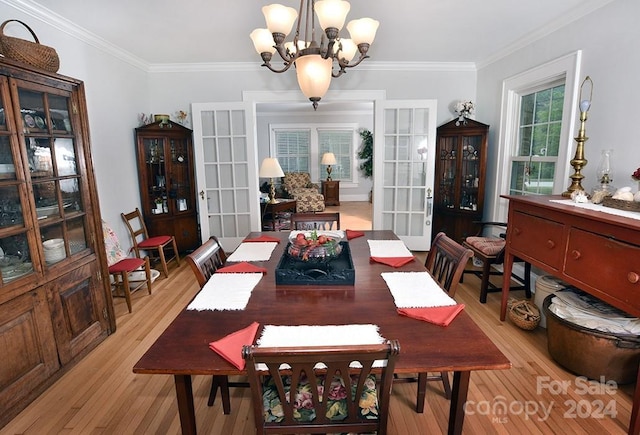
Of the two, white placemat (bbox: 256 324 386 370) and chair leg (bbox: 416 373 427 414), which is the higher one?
white placemat (bbox: 256 324 386 370)

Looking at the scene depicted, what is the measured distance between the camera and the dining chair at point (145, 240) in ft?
11.7

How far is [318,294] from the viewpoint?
1.54 meters

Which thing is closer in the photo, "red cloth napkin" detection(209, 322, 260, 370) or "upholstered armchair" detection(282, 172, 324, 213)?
"red cloth napkin" detection(209, 322, 260, 370)

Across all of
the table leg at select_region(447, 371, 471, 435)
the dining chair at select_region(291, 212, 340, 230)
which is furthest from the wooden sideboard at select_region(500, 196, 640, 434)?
the dining chair at select_region(291, 212, 340, 230)

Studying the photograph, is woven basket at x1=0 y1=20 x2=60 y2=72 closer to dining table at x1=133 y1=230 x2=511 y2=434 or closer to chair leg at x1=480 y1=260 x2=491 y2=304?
dining table at x1=133 y1=230 x2=511 y2=434

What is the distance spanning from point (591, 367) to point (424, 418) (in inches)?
43.1

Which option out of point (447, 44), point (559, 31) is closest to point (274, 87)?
point (447, 44)

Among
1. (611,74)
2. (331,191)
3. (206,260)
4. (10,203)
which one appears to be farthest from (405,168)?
(331,191)

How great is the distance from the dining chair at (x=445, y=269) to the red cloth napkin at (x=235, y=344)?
993 millimetres

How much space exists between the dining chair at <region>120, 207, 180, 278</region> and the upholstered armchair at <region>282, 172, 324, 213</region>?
11.7 feet

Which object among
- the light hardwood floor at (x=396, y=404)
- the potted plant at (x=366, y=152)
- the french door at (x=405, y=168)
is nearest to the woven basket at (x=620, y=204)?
the light hardwood floor at (x=396, y=404)

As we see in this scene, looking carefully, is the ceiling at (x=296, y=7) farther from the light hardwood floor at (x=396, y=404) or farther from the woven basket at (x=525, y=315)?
the light hardwood floor at (x=396, y=404)

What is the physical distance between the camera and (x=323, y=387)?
1.13 metres

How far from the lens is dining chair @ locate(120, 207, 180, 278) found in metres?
3.58
